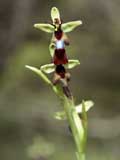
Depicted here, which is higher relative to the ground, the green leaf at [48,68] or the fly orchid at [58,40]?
the fly orchid at [58,40]

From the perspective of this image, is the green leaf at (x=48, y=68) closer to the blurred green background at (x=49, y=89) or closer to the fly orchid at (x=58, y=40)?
the fly orchid at (x=58, y=40)

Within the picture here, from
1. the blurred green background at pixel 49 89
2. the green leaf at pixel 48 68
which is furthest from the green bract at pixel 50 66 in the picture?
the blurred green background at pixel 49 89

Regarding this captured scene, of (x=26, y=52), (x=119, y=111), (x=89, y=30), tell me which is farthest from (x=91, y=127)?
(x=89, y=30)

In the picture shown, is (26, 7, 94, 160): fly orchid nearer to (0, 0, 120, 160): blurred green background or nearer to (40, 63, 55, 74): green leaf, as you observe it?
(40, 63, 55, 74): green leaf

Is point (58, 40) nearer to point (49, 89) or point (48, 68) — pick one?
point (48, 68)

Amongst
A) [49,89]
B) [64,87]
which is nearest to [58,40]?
[64,87]

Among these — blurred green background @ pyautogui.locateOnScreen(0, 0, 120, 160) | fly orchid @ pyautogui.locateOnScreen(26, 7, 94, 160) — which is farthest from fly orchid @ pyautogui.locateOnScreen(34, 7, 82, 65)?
blurred green background @ pyautogui.locateOnScreen(0, 0, 120, 160)

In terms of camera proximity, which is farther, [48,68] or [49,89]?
[49,89]

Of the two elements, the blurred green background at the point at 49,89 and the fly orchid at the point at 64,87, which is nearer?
the fly orchid at the point at 64,87
